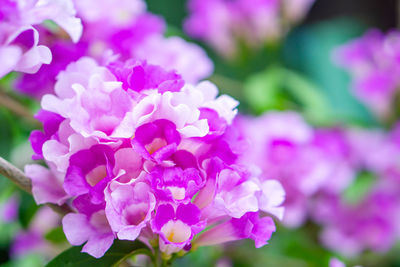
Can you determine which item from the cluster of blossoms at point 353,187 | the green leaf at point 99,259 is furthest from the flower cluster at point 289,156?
the green leaf at point 99,259

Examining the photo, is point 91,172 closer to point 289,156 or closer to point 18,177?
point 18,177

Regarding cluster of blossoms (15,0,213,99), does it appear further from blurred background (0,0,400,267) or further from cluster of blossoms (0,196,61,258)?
cluster of blossoms (0,196,61,258)

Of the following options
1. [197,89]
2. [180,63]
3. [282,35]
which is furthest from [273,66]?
[197,89]

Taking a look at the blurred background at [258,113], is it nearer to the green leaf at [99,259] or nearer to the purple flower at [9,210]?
the purple flower at [9,210]

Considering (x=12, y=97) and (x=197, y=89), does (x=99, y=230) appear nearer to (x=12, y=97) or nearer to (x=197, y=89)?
(x=197, y=89)

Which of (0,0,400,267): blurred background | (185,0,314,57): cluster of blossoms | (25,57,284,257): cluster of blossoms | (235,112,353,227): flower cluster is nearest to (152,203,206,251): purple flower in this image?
(25,57,284,257): cluster of blossoms
